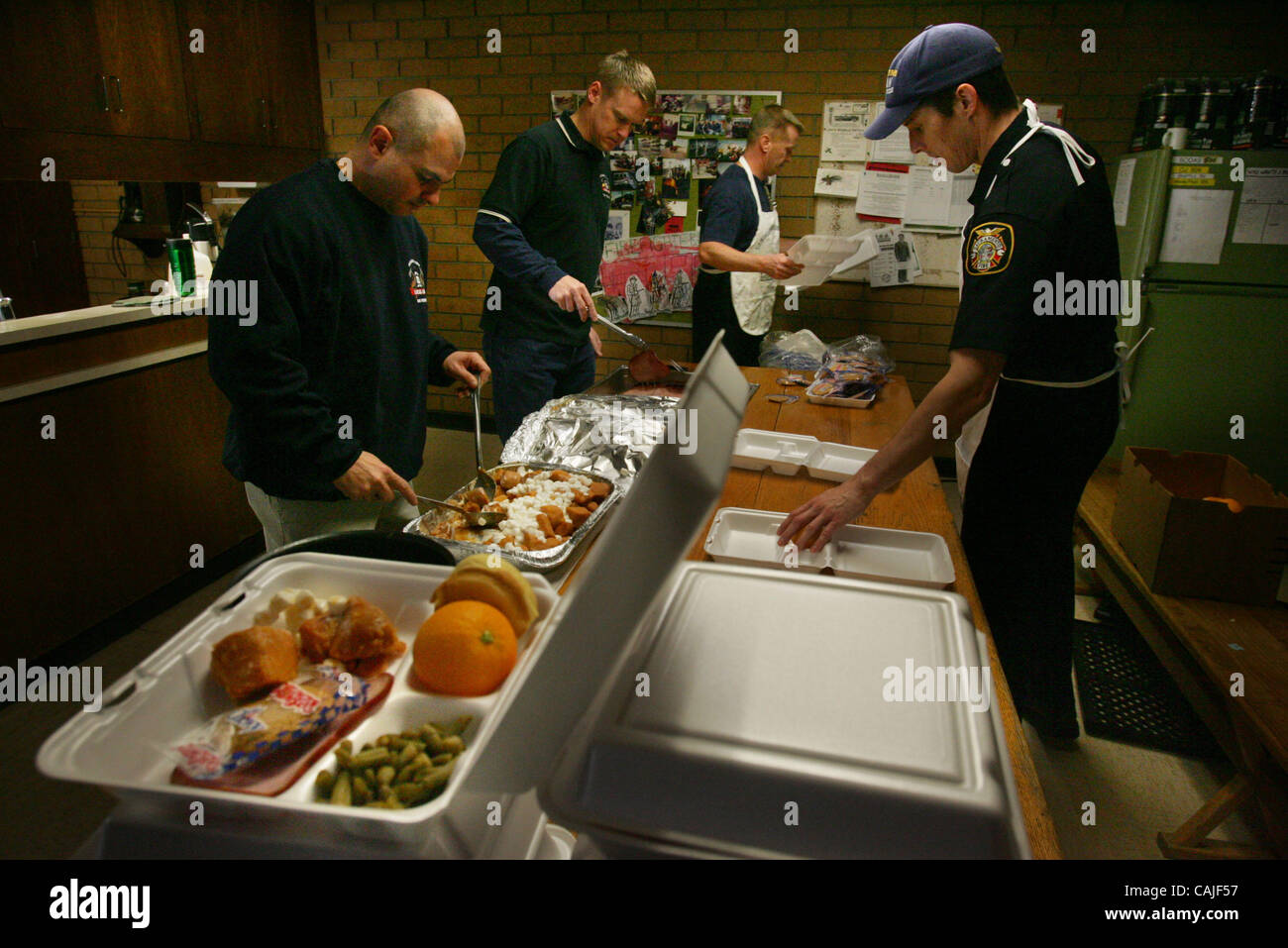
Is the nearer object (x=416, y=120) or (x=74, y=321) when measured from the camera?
(x=416, y=120)

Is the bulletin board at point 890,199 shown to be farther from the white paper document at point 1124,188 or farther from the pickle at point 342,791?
the pickle at point 342,791

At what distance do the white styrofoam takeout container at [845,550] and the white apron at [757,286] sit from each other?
97.8 inches

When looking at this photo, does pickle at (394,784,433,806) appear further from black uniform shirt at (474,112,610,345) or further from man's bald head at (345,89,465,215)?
black uniform shirt at (474,112,610,345)

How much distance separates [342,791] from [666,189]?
4.66 meters

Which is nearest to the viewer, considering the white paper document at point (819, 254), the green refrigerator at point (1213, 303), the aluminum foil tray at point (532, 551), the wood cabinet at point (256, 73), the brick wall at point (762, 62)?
the aluminum foil tray at point (532, 551)

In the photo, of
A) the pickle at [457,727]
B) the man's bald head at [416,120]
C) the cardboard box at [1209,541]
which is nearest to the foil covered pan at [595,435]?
the man's bald head at [416,120]

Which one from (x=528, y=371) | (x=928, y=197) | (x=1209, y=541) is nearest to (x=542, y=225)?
(x=528, y=371)

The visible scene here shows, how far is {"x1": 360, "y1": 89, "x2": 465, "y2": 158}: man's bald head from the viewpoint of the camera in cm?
165

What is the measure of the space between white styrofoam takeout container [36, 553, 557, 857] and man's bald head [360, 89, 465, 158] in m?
1.09

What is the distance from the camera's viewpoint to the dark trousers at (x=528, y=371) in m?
2.90

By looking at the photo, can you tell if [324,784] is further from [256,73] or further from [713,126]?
[256,73]

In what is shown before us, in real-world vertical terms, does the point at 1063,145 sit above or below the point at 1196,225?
above

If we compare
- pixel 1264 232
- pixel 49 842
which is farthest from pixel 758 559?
pixel 1264 232

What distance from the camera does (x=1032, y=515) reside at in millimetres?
2018
